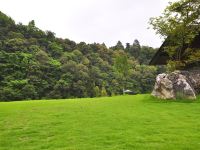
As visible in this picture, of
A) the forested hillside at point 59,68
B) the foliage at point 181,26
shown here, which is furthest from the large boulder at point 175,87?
the forested hillside at point 59,68

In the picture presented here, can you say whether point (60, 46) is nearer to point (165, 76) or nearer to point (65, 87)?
point (65, 87)

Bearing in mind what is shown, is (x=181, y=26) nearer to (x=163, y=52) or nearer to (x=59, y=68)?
(x=163, y=52)

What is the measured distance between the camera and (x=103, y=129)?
37.4 feet

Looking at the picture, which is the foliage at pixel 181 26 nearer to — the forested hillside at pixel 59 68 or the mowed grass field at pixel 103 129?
the mowed grass field at pixel 103 129

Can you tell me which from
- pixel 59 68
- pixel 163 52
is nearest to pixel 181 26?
pixel 163 52

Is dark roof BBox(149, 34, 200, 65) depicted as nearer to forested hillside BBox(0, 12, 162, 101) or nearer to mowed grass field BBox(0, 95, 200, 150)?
mowed grass field BBox(0, 95, 200, 150)

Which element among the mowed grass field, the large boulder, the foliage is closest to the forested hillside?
the foliage

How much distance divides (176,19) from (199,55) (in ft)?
10.1

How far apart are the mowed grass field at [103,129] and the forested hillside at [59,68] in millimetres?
34402

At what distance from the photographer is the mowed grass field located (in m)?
9.38

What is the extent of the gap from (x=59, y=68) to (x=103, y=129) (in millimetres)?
50695

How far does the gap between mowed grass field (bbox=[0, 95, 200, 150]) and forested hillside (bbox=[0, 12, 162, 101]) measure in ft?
113

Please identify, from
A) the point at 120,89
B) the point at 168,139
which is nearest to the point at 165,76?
the point at 168,139

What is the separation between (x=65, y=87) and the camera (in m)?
55.0
